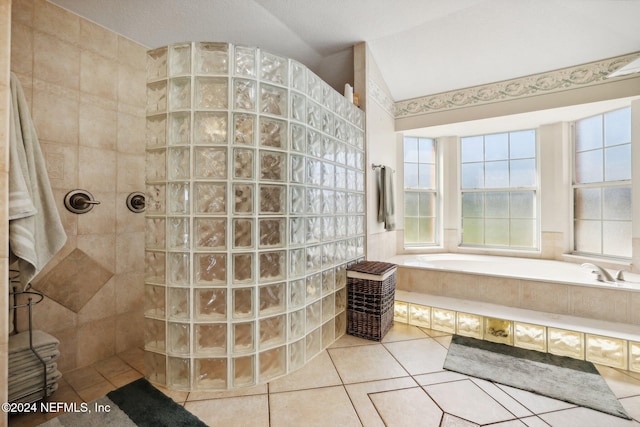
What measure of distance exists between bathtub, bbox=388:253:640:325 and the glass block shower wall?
1577 millimetres

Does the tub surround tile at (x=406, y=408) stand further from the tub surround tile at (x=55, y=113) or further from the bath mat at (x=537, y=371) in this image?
the tub surround tile at (x=55, y=113)

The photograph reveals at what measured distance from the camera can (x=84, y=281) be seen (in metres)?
1.82

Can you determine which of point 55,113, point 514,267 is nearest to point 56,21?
point 55,113

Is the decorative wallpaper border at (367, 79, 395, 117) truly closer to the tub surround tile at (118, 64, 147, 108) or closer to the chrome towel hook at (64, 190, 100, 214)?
the tub surround tile at (118, 64, 147, 108)

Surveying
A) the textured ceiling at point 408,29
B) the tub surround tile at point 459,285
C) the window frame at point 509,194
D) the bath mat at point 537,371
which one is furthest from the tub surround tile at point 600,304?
the textured ceiling at point 408,29

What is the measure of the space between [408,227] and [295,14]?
101 inches

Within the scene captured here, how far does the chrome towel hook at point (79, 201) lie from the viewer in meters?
1.73

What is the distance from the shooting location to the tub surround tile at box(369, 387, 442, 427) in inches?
53.0

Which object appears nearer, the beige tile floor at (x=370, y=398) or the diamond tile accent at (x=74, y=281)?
the beige tile floor at (x=370, y=398)

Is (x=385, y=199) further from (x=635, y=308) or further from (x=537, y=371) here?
(x=635, y=308)

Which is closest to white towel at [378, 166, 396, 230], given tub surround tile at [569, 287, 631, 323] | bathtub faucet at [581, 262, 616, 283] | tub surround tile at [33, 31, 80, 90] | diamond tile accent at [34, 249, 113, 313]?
tub surround tile at [569, 287, 631, 323]

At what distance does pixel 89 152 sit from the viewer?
1822 mm

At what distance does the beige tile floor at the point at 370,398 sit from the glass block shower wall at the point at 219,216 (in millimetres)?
158

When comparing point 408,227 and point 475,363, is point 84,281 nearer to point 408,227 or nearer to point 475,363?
point 475,363
